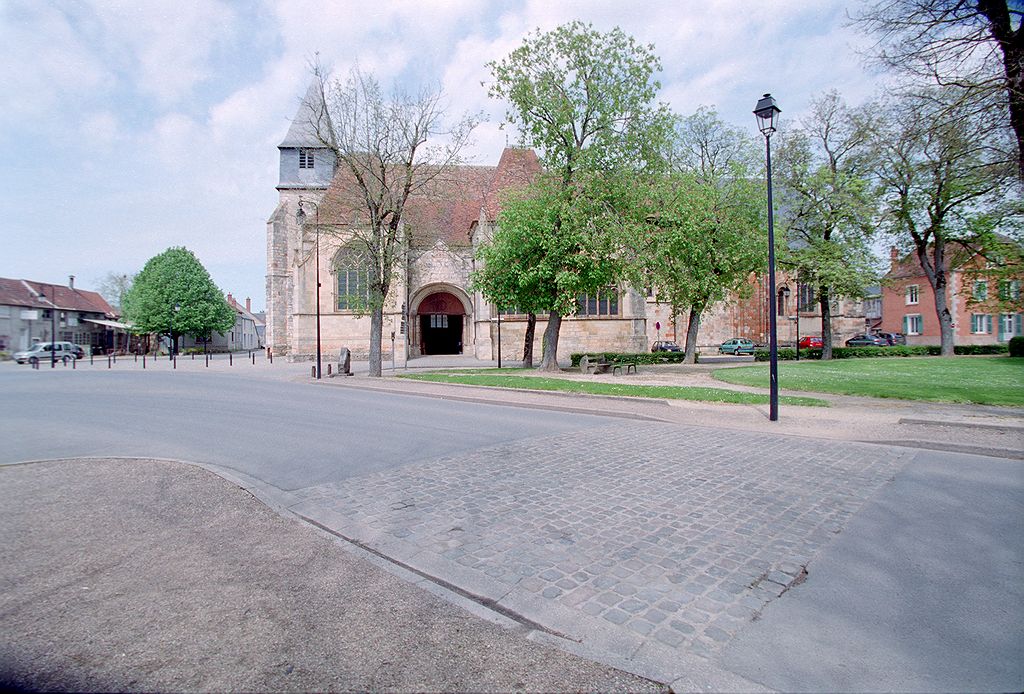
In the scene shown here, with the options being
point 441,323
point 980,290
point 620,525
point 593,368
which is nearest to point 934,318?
point 980,290

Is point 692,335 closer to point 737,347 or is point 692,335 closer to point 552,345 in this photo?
Result: point 552,345

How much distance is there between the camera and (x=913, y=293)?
171 ft

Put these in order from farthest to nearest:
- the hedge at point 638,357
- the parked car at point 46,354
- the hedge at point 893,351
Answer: the parked car at point 46,354
the hedge at point 893,351
the hedge at point 638,357

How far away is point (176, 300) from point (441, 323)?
32.6 metres

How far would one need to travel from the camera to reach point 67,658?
279 centimetres

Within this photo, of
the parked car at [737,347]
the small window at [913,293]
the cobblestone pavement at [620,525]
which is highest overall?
the small window at [913,293]

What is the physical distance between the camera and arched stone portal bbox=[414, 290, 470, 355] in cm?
4300

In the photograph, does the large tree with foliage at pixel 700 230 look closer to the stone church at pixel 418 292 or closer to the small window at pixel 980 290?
the stone church at pixel 418 292

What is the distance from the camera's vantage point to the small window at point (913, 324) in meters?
50.9

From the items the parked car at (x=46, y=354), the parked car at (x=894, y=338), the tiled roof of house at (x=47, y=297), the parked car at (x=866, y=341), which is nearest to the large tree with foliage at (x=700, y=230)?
the parked car at (x=866, y=341)

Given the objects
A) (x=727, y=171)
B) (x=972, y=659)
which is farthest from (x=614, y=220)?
(x=972, y=659)

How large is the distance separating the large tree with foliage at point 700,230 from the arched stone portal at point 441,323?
18538mm

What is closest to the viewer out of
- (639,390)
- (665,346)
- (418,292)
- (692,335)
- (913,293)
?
(639,390)

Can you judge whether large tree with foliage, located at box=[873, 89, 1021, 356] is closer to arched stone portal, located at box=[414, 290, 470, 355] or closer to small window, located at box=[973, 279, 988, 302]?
small window, located at box=[973, 279, 988, 302]
